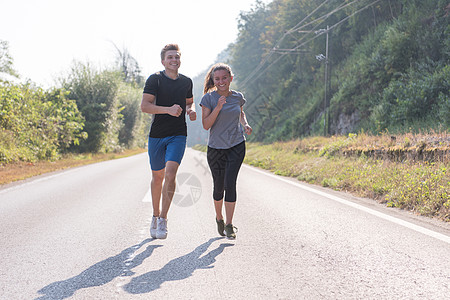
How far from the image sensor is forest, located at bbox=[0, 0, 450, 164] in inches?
658

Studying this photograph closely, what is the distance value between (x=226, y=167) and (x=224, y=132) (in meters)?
0.42

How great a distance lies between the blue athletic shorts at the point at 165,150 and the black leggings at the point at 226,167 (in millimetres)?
357

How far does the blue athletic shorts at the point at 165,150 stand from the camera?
13.8 feet

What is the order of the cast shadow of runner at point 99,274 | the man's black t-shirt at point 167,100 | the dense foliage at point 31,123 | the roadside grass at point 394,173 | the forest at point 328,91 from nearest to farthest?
the cast shadow of runner at point 99,274, the man's black t-shirt at point 167,100, the roadside grass at point 394,173, the dense foliage at point 31,123, the forest at point 328,91

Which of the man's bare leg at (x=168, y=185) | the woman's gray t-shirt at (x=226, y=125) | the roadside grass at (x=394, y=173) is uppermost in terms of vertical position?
the woman's gray t-shirt at (x=226, y=125)

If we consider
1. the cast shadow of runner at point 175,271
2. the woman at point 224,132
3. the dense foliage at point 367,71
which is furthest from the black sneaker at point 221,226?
the dense foliage at point 367,71

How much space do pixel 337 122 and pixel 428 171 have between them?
784 inches

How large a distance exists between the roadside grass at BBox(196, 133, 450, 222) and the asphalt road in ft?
1.50

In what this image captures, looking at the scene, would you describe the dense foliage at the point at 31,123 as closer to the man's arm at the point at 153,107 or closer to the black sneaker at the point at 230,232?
the man's arm at the point at 153,107

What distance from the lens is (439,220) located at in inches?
192

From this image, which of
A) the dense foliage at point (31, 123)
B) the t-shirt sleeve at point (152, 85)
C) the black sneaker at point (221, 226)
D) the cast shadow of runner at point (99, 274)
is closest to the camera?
the cast shadow of runner at point (99, 274)

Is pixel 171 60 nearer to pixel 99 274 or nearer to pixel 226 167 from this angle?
pixel 226 167

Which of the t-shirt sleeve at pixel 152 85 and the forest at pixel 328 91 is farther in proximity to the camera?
the forest at pixel 328 91

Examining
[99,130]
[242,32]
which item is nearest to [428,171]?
[99,130]
